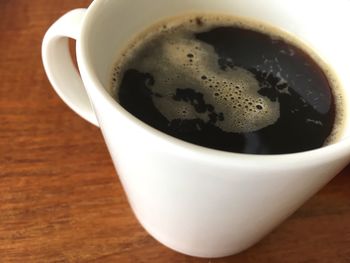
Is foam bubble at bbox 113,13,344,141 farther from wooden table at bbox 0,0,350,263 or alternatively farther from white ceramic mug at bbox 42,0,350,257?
wooden table at bbox 0,0,350,263

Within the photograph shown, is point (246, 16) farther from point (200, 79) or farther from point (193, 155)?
point (193, 155)

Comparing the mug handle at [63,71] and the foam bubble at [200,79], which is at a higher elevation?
the foam bubble at [200,79]

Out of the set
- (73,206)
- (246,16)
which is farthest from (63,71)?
(246,16)

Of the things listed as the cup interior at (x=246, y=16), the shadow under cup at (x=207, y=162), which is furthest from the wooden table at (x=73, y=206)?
the cup interior at (x=246, y=16)

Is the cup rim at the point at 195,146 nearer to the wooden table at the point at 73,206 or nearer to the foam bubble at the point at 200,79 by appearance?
the foam bubble at the point at 200,79

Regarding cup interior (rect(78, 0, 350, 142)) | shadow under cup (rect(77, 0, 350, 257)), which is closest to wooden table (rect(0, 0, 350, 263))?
shadow under cup (rect(77, 0, 350, 257))

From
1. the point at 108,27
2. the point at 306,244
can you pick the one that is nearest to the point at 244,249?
the point at 306,244
